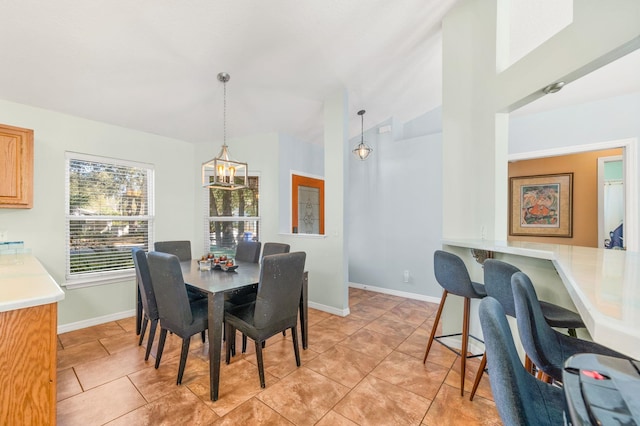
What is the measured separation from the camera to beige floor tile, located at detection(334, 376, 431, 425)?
1.67 m

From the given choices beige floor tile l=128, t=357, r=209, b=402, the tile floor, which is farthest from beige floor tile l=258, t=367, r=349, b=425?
beige floor tile l=128, t=357, r=209, b=402

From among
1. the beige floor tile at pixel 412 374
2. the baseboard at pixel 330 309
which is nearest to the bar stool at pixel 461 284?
the beige floor tile at pixel 412 374

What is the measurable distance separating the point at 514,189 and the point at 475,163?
101 inches

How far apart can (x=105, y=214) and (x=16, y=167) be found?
1.02m

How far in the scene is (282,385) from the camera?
201cm

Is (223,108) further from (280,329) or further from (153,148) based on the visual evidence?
(280,329)

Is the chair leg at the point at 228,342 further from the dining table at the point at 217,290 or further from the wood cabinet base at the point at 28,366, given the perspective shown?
the wood cabinet base at the point at 28,366

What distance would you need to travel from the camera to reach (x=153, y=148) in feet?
12.3

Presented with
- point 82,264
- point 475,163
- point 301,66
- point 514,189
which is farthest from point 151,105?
point 514,189

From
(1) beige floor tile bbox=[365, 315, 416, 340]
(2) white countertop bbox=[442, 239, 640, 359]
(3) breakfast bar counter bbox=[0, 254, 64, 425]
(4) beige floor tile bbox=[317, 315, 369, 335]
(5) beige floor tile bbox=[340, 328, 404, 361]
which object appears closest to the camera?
(2) white countertop bbox=[442, 239, 640, 359]

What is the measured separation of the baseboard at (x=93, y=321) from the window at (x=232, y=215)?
1.30m

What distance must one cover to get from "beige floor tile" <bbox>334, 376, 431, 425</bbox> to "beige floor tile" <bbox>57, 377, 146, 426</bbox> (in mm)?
1394

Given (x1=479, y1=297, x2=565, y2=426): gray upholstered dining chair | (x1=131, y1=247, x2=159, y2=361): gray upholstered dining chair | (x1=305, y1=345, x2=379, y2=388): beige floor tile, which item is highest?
(x1=479, y1=297, x2=565, y2=426): gray upholstered dining chair

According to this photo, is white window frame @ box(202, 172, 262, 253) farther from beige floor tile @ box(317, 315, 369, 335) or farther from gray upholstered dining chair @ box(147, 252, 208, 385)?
gray upholstered dining chair @ box(147, 252, 208, 385)
